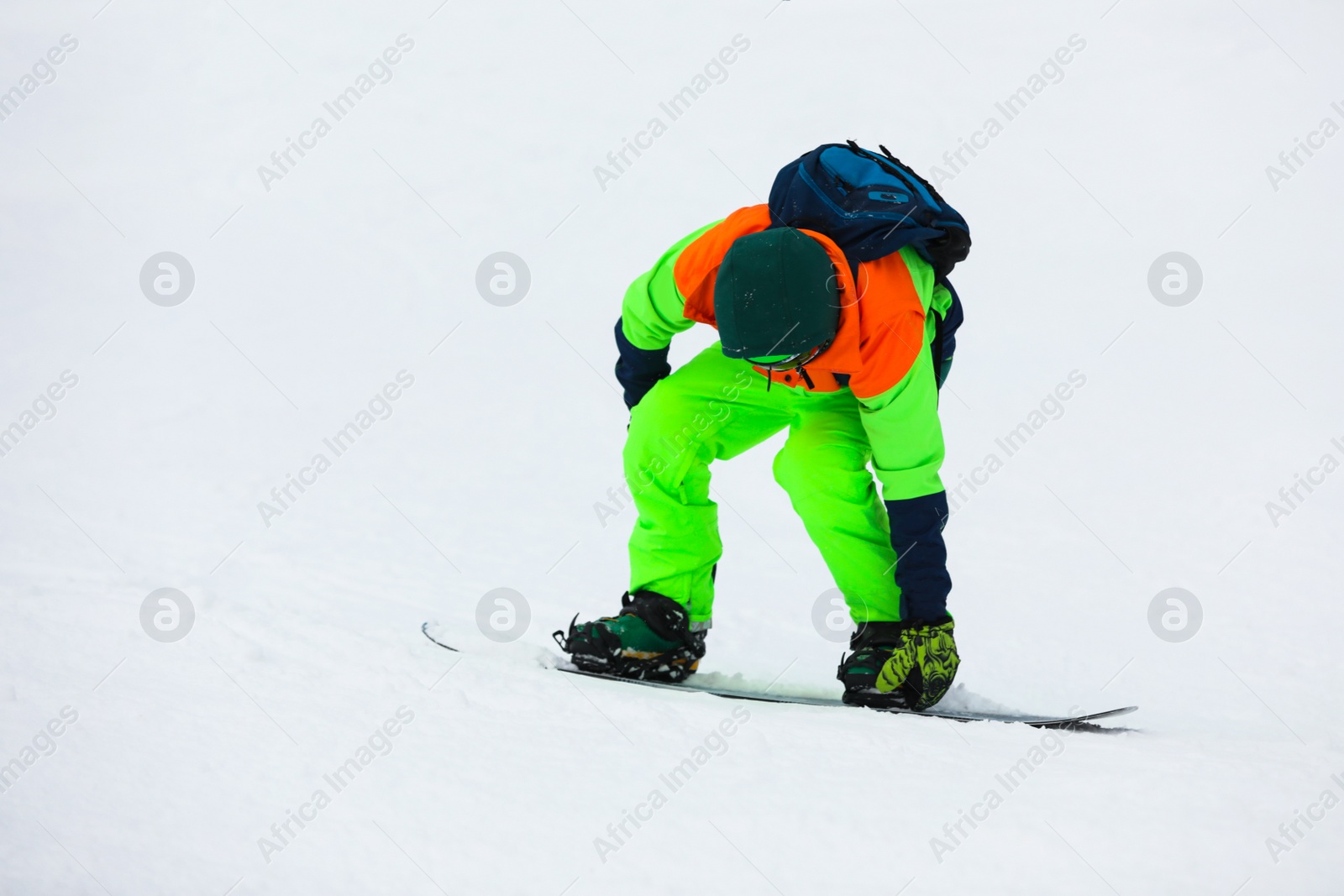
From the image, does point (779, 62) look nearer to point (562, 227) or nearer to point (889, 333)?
point (562, 227)

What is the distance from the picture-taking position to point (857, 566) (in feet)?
9.26

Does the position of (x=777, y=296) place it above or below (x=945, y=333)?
below

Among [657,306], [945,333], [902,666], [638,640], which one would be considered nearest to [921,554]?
[902,666]

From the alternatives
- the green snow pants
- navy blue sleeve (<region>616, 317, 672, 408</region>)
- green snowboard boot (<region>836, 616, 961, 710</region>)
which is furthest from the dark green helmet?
green snowboard boot (<region>836, 616, 961, 710</region>)

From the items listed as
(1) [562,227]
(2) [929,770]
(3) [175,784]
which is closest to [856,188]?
(2) [929,770]

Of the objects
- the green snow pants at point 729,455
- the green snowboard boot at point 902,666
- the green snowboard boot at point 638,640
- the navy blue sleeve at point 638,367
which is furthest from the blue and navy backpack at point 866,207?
the green snowboard boot at point 638,640

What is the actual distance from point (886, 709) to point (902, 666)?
147 millimetres

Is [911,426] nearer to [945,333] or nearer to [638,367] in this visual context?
[945,333]

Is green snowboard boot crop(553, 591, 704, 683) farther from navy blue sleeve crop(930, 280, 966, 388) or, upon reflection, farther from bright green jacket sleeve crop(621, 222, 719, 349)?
navy blue sleeve crop(930, 280, 966, 388)

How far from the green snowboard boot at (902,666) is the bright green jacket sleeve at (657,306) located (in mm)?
1014

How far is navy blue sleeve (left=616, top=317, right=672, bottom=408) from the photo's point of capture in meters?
3.01

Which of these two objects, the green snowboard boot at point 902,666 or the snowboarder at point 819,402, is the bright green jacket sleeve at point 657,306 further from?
the green snowboard boot at point 902,666

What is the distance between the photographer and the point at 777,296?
2252 millimetres

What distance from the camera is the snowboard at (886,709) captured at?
8.65ft
